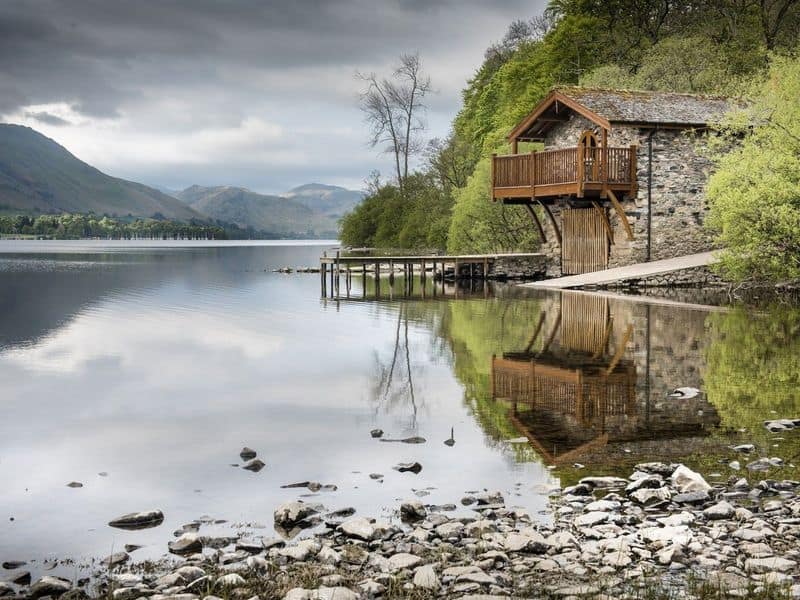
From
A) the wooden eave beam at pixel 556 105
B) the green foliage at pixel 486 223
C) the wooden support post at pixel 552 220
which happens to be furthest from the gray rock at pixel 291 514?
the green foliage at pixel 486 223

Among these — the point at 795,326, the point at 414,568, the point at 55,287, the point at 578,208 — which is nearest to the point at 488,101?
the point at 578,208

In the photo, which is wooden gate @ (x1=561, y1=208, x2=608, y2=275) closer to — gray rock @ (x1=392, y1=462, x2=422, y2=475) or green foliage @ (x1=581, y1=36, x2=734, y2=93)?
green foliage @ (x1=581, y1=36, x2=734, y2=93)

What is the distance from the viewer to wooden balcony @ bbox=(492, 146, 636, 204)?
33.3 meters

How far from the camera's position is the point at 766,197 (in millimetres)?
27109

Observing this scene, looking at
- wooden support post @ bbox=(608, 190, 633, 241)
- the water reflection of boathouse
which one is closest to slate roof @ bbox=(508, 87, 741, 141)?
wooden support post @ bbox=(608, 190, 633, 241)

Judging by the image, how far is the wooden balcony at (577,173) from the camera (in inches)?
1313

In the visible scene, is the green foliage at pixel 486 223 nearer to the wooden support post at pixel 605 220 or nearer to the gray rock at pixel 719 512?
the wooden support post at pixel 605 220

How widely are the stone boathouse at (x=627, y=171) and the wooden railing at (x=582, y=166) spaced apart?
0.04 metres

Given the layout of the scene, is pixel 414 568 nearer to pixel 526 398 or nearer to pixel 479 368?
pixel 526 398

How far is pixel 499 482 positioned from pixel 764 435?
3467 mm

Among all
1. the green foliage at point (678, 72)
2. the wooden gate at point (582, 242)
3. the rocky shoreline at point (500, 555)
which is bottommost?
Result: the rocky shoreline at point (500, 555)

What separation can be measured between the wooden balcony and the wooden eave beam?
1.09m

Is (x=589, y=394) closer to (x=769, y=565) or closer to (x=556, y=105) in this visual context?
(x=769, y=565)

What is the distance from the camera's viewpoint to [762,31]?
5306cm
